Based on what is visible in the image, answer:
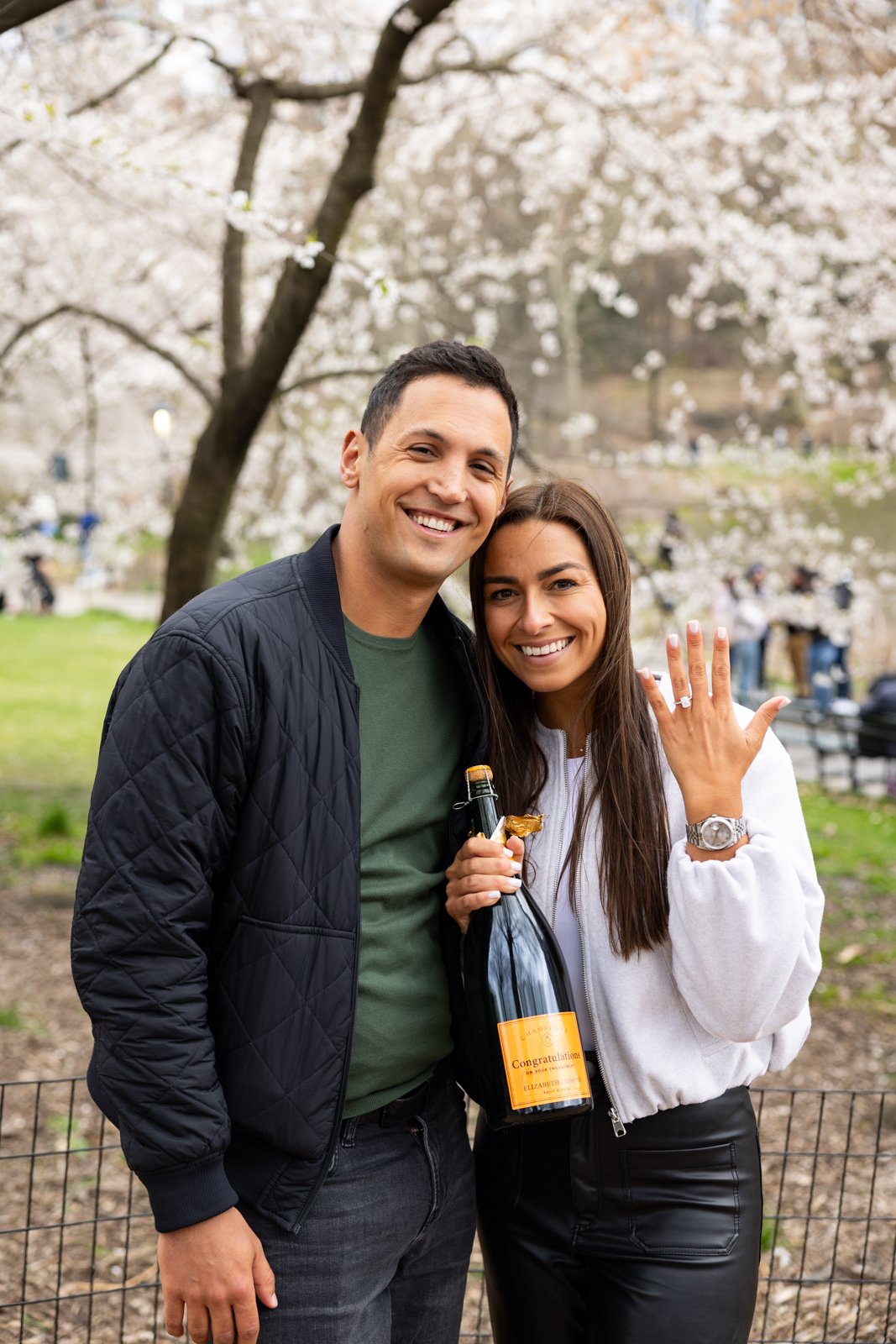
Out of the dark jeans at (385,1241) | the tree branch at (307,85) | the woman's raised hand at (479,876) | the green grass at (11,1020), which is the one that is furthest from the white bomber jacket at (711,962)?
the tree branch at (307,85)

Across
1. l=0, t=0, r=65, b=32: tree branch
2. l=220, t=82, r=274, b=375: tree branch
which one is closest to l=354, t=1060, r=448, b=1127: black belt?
l=0, t=0, r=65, b=32: tree branch

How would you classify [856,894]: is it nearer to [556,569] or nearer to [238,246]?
[238,246]

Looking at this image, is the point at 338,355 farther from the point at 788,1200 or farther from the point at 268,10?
the point at 788,1200

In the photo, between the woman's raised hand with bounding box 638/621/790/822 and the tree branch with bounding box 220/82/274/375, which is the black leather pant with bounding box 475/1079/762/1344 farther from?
the tree branch with bounding box 220/82/274/375

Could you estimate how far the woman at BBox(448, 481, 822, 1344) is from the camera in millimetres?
2023

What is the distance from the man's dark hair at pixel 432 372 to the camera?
211 cm

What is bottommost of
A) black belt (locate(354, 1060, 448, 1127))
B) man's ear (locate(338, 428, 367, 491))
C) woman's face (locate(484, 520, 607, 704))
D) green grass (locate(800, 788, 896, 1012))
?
green grass (locate(800, 788, 896, 1012))

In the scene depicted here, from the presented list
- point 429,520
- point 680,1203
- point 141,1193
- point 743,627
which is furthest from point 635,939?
point 743,627

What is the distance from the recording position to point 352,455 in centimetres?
224

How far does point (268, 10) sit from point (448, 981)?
8393mm

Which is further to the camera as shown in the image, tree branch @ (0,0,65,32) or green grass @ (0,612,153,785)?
green grass @ (0,612,153,785)

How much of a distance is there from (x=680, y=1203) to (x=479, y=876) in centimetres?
74

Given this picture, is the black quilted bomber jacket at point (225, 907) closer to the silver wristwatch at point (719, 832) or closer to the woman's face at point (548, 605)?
the woman's face at point (548, 605)

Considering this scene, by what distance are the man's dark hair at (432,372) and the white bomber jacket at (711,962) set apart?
795 millimetres
